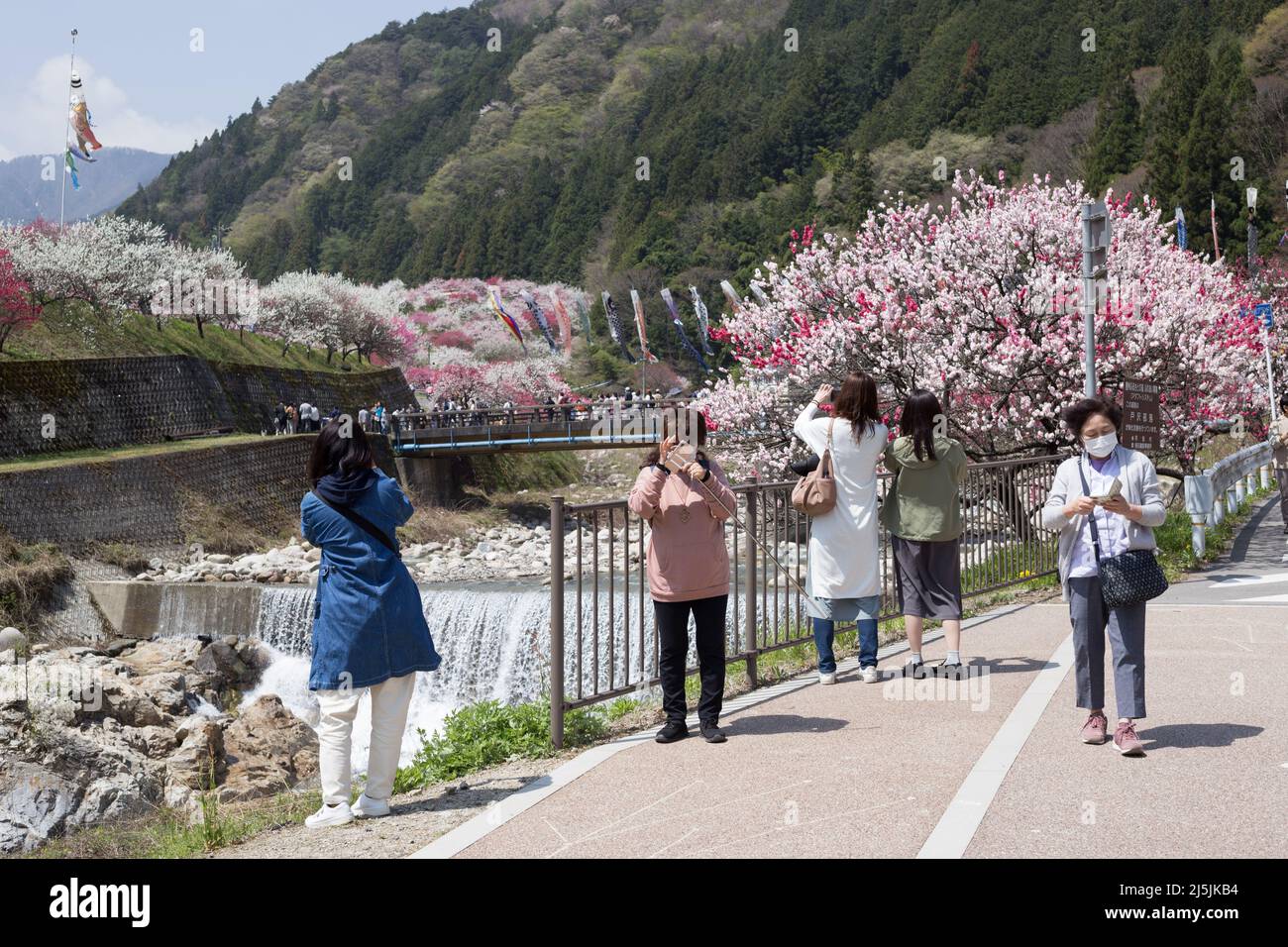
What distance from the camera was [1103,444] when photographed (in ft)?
17.6

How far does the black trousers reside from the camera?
19.0 ft

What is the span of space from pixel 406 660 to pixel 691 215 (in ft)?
235

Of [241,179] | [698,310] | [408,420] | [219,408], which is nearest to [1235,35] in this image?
[698,310]

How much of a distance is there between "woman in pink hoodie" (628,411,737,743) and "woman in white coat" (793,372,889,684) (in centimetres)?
117

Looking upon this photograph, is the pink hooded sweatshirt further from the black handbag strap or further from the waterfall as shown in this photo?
the waterfall

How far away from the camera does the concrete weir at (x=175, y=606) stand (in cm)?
2267

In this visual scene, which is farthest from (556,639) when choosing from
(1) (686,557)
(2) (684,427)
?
(2) (684,427)

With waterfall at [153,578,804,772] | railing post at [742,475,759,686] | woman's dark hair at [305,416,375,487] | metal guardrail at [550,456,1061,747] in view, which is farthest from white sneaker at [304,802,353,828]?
waterfall at [153,578,804,772]

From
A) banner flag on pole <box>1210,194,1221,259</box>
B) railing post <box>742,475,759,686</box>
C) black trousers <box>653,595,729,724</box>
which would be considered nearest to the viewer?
black trousers <box>653,595,729,724</box>

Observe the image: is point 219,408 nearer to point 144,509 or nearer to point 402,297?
point 144,509

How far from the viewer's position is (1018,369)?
52.3ft

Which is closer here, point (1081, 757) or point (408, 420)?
point (1081, 757)

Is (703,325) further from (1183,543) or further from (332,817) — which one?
(332,817)

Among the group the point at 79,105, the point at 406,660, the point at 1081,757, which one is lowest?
the point at 1081,757
